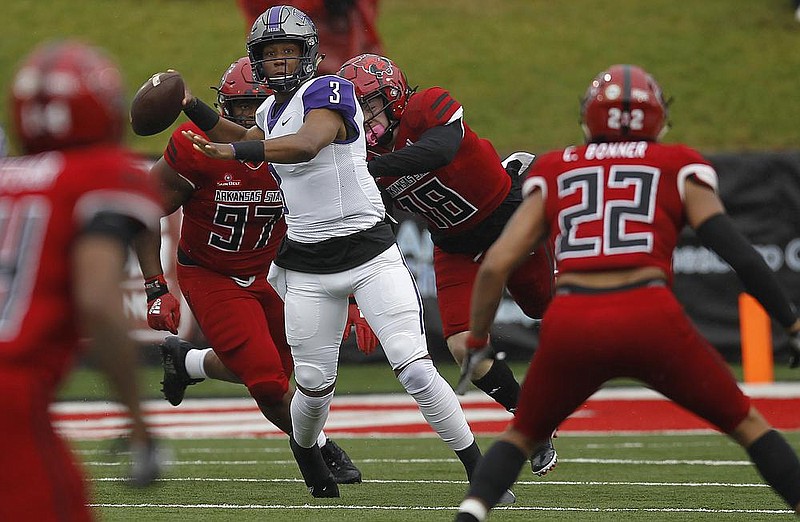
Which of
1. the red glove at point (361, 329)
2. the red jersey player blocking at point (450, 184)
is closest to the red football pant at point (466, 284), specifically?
the red jersey player blocking at point (450, 184)

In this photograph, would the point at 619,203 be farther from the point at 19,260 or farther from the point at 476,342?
the point at 19,260

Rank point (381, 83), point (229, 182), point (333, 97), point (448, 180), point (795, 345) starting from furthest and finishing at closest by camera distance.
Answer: point (229, 182), point (448, 180), point (381, 83), point (333, 97), point (795, 345)

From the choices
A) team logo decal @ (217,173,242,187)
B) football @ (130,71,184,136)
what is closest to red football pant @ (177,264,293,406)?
team logo decal @ (217,173,242,187)

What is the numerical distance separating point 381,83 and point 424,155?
47 centimetres

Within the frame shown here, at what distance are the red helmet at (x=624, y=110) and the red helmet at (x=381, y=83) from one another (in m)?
2.04

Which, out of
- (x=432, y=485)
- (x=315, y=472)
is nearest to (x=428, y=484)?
(x=432, y=485)

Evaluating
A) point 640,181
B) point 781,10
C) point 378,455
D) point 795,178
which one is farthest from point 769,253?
point 781,10

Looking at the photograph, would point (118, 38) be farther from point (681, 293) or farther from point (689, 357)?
point (689, 357)

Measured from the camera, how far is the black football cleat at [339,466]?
6270 mm

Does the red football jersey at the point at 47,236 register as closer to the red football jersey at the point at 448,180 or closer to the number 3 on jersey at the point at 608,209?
the number 3 on jersey at the point at 608,209

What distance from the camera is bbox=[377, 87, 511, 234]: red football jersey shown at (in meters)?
6.09

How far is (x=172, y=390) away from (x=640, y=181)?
12.7ft

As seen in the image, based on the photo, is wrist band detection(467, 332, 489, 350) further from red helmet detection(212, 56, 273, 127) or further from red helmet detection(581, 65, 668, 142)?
red helmet detection(212, 56, 273, 127)

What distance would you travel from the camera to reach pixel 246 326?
6.33 m
